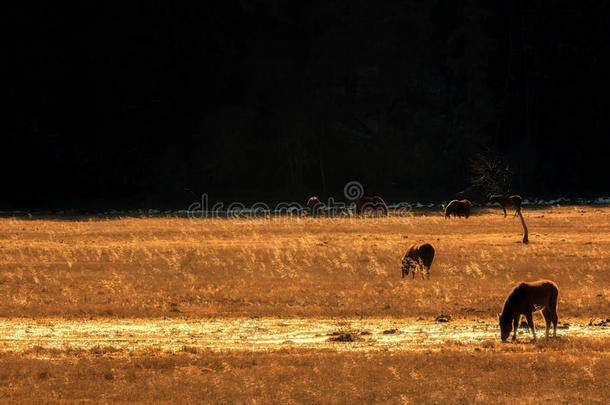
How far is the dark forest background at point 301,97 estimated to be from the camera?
246 ft

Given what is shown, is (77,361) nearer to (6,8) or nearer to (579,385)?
(579,385)

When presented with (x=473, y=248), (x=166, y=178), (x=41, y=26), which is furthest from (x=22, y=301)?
(x=41, y=26)

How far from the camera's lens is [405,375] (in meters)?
14.2

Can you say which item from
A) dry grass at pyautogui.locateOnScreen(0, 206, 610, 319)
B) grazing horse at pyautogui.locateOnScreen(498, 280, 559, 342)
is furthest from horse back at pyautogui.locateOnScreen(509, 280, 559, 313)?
dry grass at pyautogui.locateOnScreen(0, 206, 610, 319)

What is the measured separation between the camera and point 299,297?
78.7ft

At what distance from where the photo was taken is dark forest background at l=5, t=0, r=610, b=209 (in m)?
75.1

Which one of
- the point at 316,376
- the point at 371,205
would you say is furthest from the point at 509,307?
the point at 371,205

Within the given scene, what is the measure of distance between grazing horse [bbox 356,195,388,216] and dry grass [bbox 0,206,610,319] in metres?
8.27

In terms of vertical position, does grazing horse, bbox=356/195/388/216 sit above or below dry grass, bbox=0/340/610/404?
above

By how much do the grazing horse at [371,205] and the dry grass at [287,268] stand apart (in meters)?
8.27

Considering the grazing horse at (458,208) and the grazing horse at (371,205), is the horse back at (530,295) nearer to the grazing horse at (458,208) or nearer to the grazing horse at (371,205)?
the grazing horse at (458,208)

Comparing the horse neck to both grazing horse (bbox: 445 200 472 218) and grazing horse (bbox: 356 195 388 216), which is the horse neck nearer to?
grazing horse (bbox: 445 200 472 218)

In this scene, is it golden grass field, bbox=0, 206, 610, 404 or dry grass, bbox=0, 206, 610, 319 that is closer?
golden grass field, bbox=0, 206, 610, 404

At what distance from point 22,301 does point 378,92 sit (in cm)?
6136
